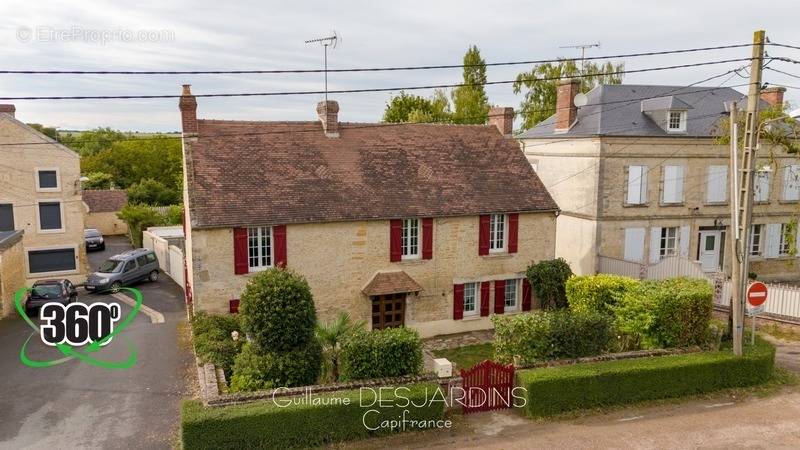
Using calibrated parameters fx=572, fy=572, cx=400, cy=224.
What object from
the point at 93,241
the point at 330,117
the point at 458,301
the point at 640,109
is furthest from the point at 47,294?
the point at 640,109

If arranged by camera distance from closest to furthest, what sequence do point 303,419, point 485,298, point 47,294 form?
point 303,419 → point 485,298 → point 47,294

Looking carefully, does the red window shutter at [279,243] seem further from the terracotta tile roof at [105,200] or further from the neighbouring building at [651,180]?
the terracotta tile roof at [105,200]

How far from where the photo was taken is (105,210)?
4788cm

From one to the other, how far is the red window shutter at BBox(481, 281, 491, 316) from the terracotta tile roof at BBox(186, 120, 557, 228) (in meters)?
3.17

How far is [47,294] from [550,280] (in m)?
21.9

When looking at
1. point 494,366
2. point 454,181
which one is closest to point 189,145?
point 454,181

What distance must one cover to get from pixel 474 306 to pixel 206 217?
37.5 ft

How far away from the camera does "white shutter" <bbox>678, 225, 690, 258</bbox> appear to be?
29.2 meters

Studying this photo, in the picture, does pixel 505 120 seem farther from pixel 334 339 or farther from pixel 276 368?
pixel 276 368

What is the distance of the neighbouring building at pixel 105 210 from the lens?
4753 cm

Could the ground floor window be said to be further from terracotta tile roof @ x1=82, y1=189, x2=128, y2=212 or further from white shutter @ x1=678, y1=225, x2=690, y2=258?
white shutter @ x1=678, y1=225, x2=690, y2=258

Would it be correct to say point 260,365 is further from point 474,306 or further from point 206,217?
point 474,306

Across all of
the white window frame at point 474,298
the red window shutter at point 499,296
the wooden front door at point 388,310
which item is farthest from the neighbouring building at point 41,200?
the red window shutter at point 499,296

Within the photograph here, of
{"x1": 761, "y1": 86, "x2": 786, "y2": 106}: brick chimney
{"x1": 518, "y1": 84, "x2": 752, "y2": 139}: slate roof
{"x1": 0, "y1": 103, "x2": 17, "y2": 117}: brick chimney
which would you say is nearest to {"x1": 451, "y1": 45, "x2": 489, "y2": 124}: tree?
{"x1": 518, "y1": 84, "x2": 752, "y2": 139}: slate roof
